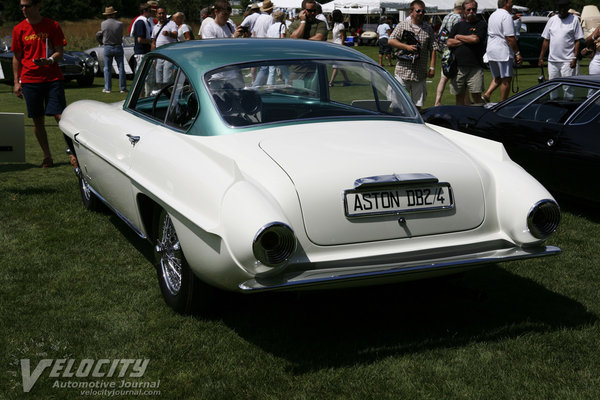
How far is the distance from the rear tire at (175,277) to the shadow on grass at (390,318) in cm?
20

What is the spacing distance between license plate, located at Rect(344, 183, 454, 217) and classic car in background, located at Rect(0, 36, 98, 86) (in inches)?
627

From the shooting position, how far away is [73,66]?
1823cm

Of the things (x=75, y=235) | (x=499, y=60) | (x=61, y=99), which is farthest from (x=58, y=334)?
(x=499, y=60)

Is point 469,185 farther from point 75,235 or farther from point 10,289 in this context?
point 75,235

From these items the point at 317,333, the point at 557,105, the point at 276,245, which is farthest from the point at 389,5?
the point at 276,245

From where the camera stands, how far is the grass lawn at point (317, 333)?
11.2 feet

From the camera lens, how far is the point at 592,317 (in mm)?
4215

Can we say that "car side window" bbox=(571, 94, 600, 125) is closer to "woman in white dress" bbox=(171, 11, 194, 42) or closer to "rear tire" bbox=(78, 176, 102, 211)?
"rear tire" bbox=(78, 176, 102, 211)

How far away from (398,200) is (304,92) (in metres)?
1.52

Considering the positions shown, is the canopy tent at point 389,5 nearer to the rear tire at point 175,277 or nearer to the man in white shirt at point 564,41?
the man in white shirt at point 564,41

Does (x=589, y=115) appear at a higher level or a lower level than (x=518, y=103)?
higher

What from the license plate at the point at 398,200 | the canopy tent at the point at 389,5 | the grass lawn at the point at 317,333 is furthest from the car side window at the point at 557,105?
the canopy tent at the point at 389,5

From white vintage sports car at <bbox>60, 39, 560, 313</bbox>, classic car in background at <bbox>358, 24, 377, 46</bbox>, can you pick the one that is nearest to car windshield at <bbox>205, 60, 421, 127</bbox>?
white vintage sports car at <bbox>60, 39, 560, 313</bbox>

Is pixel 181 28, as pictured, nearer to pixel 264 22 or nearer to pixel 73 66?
pixel 264 22
